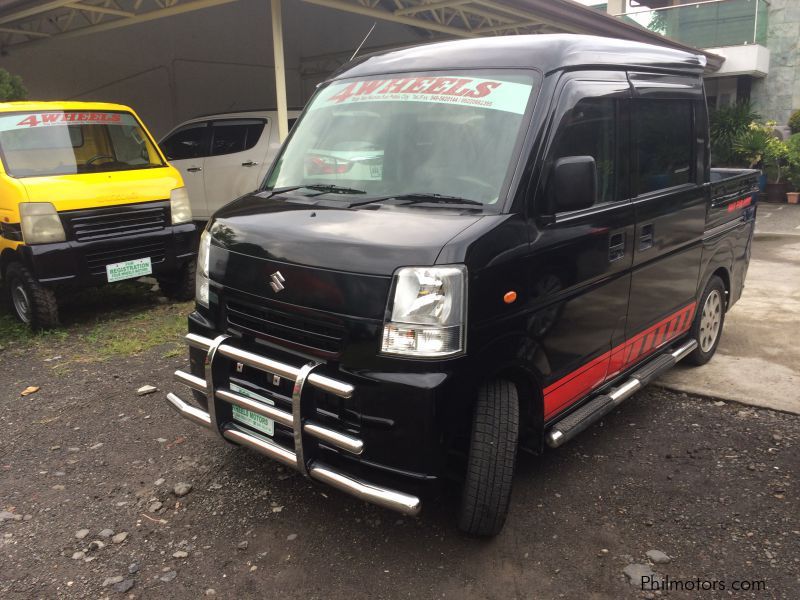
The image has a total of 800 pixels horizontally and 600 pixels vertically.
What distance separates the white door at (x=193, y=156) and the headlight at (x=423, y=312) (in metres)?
7.43

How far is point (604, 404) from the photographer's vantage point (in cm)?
340

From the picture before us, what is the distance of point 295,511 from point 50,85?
10868 mm

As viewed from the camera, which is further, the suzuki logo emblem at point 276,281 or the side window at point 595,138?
the side window at point 595,138

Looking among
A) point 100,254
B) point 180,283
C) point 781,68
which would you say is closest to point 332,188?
point 100,254

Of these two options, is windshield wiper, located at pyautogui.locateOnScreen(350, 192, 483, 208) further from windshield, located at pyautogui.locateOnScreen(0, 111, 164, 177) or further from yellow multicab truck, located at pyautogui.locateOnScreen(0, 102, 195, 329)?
windshield, located at pyautogui.locateOnScreen(0, 111, 164, 177)

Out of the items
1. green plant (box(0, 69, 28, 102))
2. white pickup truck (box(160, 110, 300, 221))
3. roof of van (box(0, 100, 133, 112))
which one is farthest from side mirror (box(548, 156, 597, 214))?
green plant (box(0, 69, 28, 102))

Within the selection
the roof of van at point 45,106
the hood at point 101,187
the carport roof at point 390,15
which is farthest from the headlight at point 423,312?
the carport roof at point 390,15

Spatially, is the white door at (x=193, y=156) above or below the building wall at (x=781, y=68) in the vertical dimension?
below

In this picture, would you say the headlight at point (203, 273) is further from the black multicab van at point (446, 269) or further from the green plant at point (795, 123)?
the green plant at point (795, 123)

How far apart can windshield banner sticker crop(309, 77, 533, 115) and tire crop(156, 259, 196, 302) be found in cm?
377

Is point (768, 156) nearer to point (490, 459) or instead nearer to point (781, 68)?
point (781, 68)

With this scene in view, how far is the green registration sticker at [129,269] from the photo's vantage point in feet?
19.4

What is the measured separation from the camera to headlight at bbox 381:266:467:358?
2.45m

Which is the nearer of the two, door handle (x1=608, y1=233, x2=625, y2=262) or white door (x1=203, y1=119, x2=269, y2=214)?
door handle (x1=608, y1=233, x2=625, y2=262)
